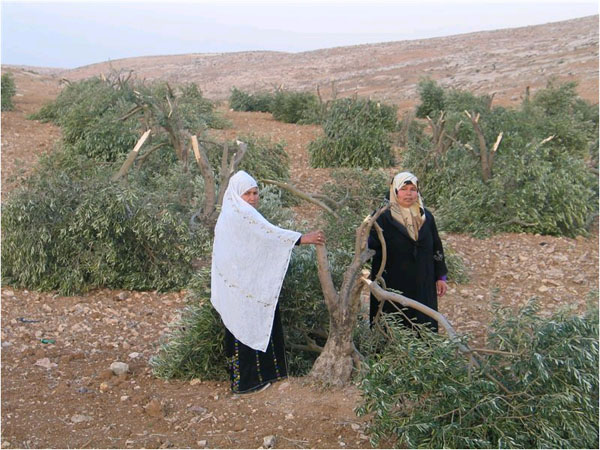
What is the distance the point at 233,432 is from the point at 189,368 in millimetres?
696

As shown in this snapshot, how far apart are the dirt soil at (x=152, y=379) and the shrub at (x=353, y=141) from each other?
10.4ft

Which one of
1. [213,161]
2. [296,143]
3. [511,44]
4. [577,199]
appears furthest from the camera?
[511,44]

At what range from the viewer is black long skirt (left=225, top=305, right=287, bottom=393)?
12.1 feet

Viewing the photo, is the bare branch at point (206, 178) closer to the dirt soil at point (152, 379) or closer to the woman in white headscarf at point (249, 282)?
the dirt soil at point (152, 379)

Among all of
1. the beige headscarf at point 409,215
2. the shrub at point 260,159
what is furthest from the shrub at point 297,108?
the beige headscarf at point 409,215

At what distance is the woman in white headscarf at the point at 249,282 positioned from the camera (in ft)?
11.7

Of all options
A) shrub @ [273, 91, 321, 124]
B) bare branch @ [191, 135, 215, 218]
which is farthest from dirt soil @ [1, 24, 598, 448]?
shrub @ [273, 91, 321, 124]

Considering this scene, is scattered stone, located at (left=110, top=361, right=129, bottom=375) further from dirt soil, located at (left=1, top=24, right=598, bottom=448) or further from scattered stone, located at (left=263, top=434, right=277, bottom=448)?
scattered stone, located at (left=263, top=434, right=277, bottom=448)

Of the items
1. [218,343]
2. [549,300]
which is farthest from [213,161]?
[218,343]

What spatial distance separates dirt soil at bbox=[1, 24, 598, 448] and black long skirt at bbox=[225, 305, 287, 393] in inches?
2.6

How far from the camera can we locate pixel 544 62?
91.6 feet

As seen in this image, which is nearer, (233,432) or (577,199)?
(233,432)

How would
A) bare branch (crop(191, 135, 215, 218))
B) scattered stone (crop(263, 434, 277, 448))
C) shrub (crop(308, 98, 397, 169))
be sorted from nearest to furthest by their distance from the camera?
scattered stone (crop(263, 434, 277, 448))
bare branch (crop(191, 135, 215, 218))
shrub (crop(308, 98, 397, 169))

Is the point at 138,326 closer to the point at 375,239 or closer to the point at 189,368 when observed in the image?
the point at 189,368
